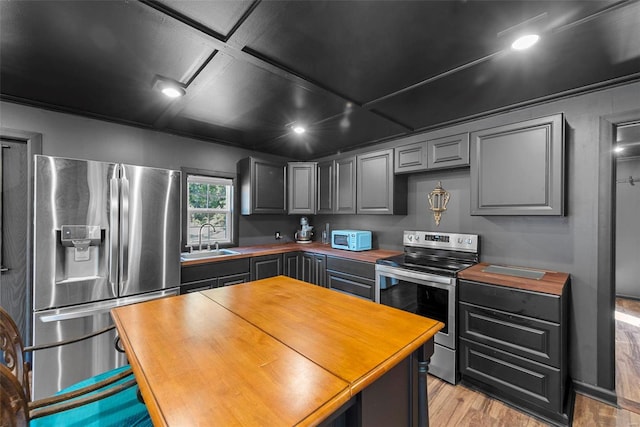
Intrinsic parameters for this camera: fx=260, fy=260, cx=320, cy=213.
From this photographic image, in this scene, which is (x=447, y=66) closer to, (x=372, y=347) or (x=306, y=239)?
(x=372, y=347)

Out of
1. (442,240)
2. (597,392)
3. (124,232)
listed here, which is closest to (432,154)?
(442,240)

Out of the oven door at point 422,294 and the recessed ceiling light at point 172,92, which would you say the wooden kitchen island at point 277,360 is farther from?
the recessed ceiling light at point 172,92

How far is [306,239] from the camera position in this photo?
4.41 m

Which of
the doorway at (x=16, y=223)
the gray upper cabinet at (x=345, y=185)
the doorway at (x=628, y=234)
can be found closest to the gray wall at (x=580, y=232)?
the gray upper cabinet at (x=345, y=185)

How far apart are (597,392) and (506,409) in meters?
0.76

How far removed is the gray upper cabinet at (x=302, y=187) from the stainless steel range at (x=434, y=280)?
155cm

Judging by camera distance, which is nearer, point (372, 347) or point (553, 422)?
point (372, 347)

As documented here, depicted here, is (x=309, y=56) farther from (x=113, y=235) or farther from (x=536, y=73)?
(x=113, y=235)

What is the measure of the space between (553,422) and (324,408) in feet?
7.09

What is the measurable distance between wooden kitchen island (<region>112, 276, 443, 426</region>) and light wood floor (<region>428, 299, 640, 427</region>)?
3.34 feet

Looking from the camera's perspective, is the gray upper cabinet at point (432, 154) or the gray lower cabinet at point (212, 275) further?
the gray lower cabinet at point (212, 275)

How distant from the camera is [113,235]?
214 cm

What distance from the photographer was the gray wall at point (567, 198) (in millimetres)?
2035

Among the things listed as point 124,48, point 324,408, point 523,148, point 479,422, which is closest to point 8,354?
point 324,408
